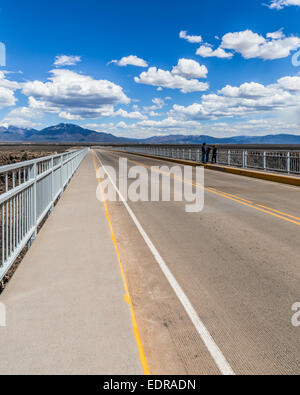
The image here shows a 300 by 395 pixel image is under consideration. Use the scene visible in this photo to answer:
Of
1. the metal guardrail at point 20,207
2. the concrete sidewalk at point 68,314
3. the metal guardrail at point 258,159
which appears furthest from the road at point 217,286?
the metal guardrail at point 258,159

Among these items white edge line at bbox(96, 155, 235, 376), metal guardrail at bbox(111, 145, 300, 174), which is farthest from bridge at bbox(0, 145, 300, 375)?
metal guardrail at bbox(111, 145, 300, 174)

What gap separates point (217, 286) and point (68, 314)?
2.09 m

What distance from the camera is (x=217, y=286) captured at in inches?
193

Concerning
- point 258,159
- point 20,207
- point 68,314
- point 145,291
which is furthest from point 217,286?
point 258,159

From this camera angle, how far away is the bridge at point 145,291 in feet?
10.5

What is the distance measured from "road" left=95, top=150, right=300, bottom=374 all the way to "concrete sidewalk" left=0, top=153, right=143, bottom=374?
0.26 metres

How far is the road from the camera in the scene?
329 cm

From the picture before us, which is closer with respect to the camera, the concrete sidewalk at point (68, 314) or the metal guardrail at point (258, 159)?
the concrete sidewalk at point (68, 314)

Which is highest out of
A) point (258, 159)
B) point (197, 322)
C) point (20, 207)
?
point (258, 159)

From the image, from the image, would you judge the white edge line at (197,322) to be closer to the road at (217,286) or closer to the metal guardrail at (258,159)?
the road at (217,286)

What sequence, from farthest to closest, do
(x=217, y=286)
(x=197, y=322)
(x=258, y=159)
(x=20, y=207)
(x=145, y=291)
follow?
(x=258, y=159) < (x=20, y=207) < (x=217, y=286) < (x=145, y=291) < (x=197, y=322)

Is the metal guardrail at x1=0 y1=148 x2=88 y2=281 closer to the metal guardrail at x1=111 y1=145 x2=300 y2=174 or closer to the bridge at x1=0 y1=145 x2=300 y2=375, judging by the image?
the bridge at x1=0 y1=145 x2=300 y2=375

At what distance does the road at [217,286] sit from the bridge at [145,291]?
0.05 ft

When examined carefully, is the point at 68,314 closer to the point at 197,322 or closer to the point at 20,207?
the point at 197,322
